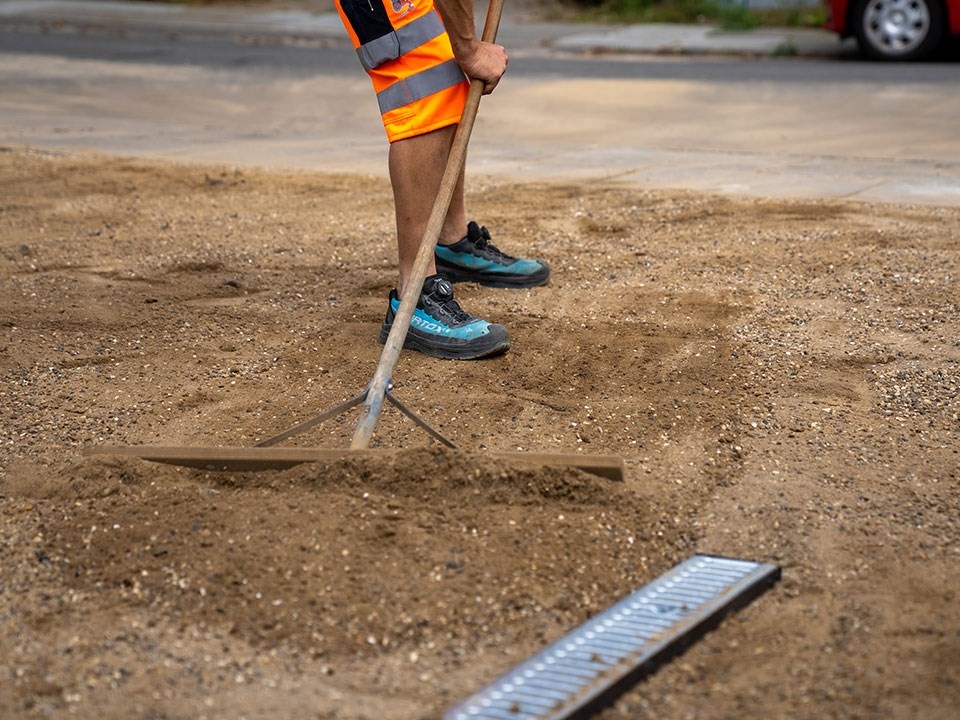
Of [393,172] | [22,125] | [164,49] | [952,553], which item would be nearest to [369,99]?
[22,125]

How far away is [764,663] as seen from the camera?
2.16m

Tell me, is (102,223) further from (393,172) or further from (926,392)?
(926,392)

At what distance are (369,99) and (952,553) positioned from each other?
731cm

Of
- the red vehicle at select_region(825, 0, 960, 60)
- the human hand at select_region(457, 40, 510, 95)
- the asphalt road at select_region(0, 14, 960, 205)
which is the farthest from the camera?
the red vehicle at select_region(825, 0, 960, 60)

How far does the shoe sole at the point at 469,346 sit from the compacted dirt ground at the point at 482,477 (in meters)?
0.06

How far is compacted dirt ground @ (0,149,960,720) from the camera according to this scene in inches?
85.7

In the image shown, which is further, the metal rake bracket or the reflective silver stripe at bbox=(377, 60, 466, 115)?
the reflective silver stripe at bbox=(377, 60, 466, 115)

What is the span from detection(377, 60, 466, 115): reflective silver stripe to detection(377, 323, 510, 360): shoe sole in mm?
668

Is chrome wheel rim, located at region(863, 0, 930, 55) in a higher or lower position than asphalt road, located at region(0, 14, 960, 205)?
higher

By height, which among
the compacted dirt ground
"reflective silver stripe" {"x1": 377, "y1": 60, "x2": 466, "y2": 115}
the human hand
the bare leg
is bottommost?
the compacted dirt ground

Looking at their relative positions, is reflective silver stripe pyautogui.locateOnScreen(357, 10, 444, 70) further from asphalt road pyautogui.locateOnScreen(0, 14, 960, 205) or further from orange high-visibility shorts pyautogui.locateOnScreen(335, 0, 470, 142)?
asphalt road pyautogui.locateOnScreen(0, 14, 960, 205)

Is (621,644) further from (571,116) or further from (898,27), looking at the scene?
(898,27)

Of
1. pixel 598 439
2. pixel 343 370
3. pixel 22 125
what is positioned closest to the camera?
pixel 598 439

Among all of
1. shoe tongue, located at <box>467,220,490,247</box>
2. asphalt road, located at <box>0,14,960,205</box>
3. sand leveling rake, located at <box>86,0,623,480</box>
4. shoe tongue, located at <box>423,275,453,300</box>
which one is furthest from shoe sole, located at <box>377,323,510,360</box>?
asphalt road, located at <box>0,14,960,205</box>
